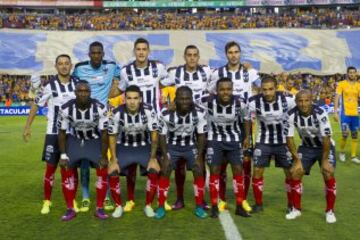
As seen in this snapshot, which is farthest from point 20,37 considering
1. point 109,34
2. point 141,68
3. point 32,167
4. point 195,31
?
point 141,68

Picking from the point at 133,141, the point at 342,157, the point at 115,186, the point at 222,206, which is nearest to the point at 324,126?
the point at 222,206

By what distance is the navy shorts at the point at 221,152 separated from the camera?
7055mm

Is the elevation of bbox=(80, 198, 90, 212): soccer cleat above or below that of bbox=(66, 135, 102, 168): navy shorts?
below

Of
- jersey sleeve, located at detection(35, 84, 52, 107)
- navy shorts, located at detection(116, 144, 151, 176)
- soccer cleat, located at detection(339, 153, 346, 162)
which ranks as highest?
jersey sleeve, located at detection(35, 84, 52, 107)

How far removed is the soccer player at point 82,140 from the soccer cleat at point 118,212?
0.12 meters

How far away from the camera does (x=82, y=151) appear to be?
6.96 metres

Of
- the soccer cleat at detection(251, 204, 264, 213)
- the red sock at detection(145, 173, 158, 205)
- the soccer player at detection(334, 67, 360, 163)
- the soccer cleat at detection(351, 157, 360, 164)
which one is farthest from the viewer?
the soccer player at detection(334, 67, 360, 163)

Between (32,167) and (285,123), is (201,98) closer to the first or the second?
(285,123)

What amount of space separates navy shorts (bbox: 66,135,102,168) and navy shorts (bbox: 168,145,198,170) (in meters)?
0.99

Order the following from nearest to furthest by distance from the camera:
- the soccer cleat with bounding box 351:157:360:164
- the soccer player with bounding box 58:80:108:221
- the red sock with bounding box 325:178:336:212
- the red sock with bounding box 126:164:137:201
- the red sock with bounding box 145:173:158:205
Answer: the red sock with bounding box 325:178:336:212, the soccer player with bounding box 58:80:108:221, the red sock with bounding box 145:173:158:205, the red sock with bounding box 126:164:137:201, the soccer cleat with bounding box 351:157:360:164

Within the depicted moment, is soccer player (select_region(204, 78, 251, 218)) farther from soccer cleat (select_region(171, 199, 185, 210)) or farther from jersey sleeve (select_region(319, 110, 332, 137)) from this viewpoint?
jersey sleeve (select_region(319, 110, 332, 137))

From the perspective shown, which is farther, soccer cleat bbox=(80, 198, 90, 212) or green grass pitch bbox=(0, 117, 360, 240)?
soccer cleat bbox=(80, 198, 90, 212)

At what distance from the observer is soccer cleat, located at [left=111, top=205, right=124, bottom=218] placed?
6969 millimetres

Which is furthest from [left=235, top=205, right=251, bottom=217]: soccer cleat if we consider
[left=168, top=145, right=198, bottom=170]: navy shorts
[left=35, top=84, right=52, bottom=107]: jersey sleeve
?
[left=35, top=84, right=52, bottom=107]: jersey sleeve
